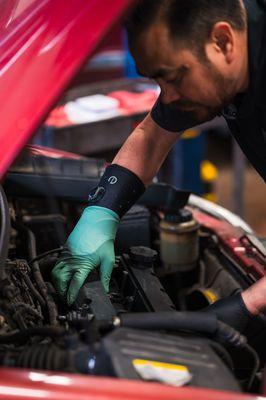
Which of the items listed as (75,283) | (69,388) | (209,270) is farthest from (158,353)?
(209,270)

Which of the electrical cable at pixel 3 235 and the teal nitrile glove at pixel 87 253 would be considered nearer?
the electrical cable at pixel 3 235

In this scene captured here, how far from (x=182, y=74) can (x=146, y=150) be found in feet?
1.78

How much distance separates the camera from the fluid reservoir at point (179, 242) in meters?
2.10

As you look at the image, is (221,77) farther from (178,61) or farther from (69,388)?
(69,388)

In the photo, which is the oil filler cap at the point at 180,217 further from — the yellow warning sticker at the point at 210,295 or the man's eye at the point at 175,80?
the man's eye at the point at 175,80

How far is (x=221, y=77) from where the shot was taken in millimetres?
1419

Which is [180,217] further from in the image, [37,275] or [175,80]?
[175,80]

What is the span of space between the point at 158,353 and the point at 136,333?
59 millimetres

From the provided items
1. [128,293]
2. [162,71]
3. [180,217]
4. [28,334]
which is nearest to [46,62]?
[162,71]

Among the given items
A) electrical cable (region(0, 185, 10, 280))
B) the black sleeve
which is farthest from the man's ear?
electrical cable (region(0, 185, 10, 280))

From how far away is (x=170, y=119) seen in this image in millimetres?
1836

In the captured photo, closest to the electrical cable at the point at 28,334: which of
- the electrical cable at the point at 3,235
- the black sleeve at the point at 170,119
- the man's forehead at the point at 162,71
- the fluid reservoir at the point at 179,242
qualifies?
the electrical cable at the point at 3,235

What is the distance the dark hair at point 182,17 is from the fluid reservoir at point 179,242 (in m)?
0.86

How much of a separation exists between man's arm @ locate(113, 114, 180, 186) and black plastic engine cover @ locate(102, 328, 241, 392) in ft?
2.41
